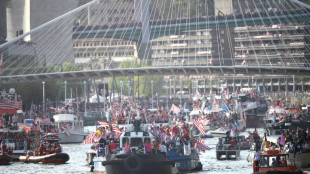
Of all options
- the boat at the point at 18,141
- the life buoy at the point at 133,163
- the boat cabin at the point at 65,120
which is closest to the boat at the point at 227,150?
the boat at the point at 18,141

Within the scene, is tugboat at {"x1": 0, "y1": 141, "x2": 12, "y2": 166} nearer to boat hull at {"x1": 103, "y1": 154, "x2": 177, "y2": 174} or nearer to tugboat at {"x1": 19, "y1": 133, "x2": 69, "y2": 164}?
tugboat at {"x1": 19, "y1": 133, "x2": 69, "y2": 164}

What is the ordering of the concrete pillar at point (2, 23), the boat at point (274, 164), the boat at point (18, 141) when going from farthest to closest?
the concrete pillar at point (2, 23)
the boat at point (18, 141)
the boat at point (274, 164)

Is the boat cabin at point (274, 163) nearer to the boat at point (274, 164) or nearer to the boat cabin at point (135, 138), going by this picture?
the boat at point (274, 164)

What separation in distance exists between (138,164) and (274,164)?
266 inches

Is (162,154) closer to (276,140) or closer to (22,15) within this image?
(276,140)

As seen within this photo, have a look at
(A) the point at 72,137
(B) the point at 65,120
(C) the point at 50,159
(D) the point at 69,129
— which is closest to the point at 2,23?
(B) the point at 65,120

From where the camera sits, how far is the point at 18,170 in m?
63.4

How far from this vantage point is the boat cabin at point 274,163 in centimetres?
4609

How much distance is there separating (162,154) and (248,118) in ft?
294

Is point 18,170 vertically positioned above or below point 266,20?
below

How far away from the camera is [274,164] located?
46.6 m

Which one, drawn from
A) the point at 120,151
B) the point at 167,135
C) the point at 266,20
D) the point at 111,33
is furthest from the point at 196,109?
the point at 120,151

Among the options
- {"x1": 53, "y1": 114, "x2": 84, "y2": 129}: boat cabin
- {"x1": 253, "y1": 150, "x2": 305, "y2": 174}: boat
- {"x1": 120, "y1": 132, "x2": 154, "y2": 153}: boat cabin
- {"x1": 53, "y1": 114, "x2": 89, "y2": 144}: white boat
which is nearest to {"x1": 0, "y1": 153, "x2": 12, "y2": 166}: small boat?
{"x1": 120, "y1": 132, "x2": 154, "y2": 153}: boat cabin

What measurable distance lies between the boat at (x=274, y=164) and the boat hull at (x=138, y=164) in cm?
454
